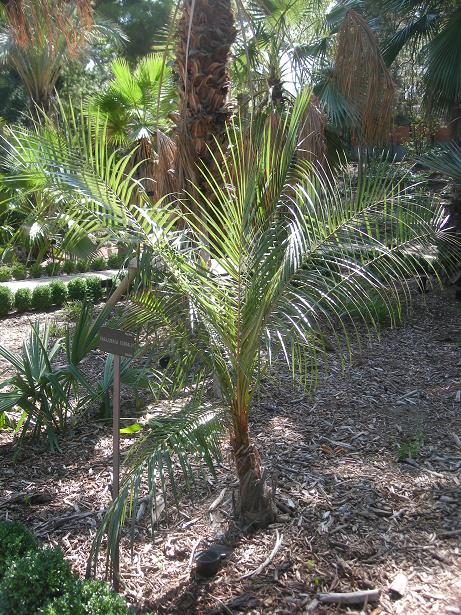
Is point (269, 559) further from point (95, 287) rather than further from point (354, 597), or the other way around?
point (95, 287)

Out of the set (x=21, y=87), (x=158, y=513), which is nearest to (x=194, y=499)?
(x=158, y=513)

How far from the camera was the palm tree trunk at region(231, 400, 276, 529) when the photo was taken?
10.4 ft

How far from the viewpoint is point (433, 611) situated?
8.80 ft

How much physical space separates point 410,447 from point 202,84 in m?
3.20

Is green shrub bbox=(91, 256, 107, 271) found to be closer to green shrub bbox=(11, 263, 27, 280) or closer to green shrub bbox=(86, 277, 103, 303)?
green shrub bbox=(11, 263, 27, 280)

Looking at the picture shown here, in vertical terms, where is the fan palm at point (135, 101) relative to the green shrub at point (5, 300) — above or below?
above

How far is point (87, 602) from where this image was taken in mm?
2412

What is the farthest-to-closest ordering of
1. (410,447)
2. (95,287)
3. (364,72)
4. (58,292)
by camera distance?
(95,287) → (58,292) → (364,72) → (410,447)

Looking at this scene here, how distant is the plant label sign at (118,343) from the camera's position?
293cm

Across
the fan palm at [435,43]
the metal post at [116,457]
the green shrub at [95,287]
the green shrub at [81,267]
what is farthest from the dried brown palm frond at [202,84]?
the green shrub at [81,267]

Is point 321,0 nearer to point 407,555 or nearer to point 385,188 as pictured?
point 385,188

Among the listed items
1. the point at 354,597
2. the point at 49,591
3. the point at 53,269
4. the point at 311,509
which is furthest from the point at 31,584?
the point at 53,269

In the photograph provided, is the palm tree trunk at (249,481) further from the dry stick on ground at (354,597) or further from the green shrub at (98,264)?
the green shrub at (98,264)

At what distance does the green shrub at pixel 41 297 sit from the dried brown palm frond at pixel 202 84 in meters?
6.94
